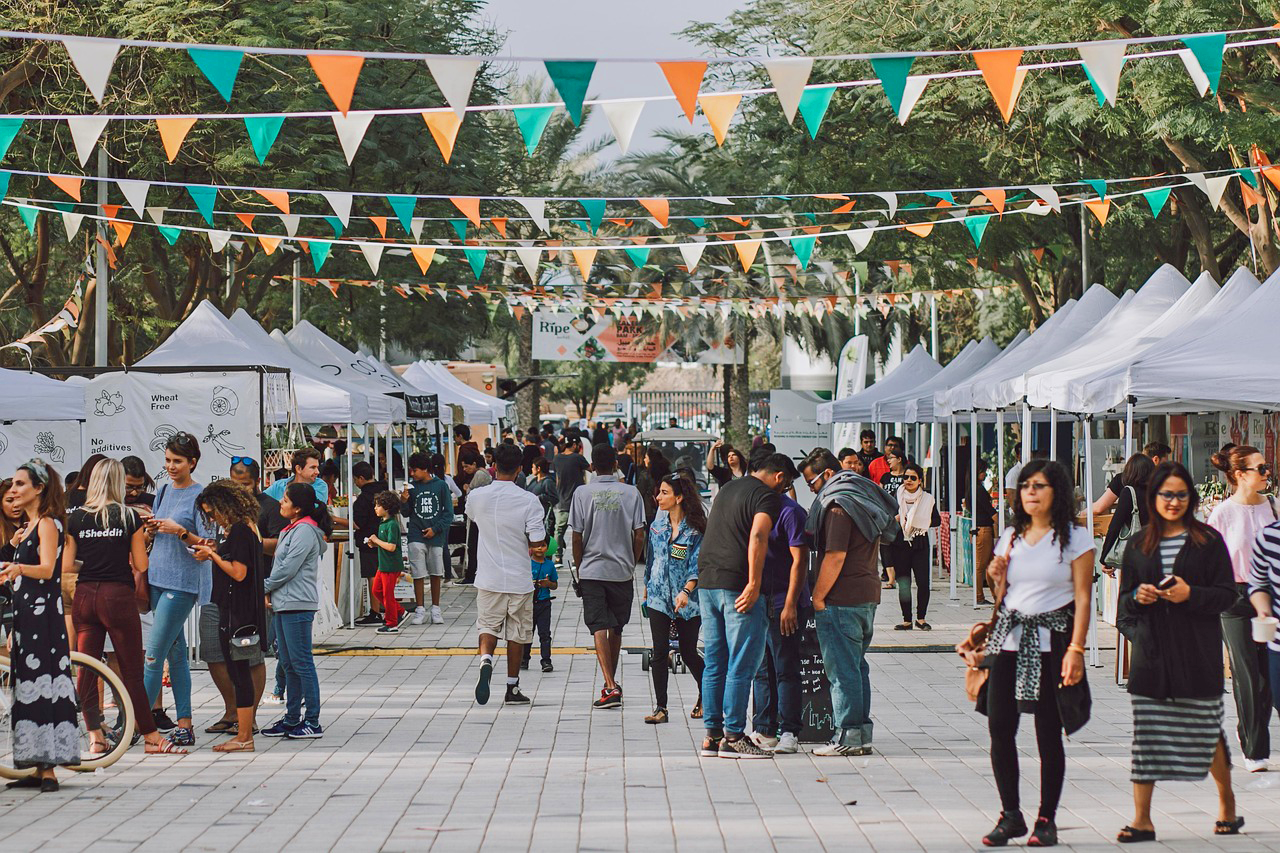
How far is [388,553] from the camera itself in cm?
1587

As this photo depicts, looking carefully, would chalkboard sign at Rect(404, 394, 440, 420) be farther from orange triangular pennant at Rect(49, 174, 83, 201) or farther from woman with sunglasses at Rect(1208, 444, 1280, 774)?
woman with sunglasses at Rect(1208, 444, 1280, 774)

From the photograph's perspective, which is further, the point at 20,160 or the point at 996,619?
the point at 20,160

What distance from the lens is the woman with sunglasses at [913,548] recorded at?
15.8 meters

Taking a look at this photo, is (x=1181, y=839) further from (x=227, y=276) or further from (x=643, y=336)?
(x=643, y=336)

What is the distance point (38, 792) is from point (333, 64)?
15.1 ft

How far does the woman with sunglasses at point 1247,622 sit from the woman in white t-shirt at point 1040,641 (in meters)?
1.42

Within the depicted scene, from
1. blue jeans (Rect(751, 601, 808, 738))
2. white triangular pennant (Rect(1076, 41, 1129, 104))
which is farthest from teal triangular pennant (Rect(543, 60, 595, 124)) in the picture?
blue jeans (Rect(751, 601, 808, 738))

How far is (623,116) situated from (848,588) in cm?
431

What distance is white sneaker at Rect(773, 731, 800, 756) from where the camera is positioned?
9.35 meters

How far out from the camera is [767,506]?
353 inches

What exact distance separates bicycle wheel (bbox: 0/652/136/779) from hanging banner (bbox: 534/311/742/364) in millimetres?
34617

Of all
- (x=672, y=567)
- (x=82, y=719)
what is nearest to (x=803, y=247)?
(x=672, y=567)

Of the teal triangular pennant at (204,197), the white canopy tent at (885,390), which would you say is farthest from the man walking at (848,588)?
the white canopy tent at (885,390)

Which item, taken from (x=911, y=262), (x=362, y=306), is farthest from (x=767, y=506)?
(x=362, y=306)
